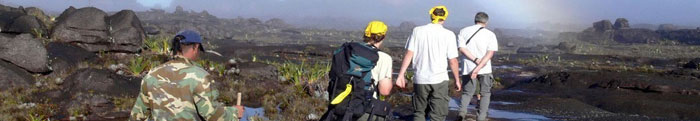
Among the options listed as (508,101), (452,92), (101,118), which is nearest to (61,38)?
(101,118)

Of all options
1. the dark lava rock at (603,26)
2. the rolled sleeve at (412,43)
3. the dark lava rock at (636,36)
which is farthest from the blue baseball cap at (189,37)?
the dark lava rock at (603,26)

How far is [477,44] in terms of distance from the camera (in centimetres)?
916

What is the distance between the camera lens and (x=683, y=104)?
14.7 meters

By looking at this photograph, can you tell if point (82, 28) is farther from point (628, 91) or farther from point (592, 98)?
point (628, 91)

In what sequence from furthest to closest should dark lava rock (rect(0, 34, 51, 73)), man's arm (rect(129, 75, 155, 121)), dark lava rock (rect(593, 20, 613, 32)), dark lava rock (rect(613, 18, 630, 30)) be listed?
dark lava rock (rect(613, 18, 630, 30)), dark lava rock (rect(593, 20, 613, 32)), dark lava rock (rect(0, 34, 51, 73)), man's arm (rect(129, 75, 155, 121))

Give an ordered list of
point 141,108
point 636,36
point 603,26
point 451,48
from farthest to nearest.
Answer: point 603,26, point 636,36, point 451,48, point 141,108

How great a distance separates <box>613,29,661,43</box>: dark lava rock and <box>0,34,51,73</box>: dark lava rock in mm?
101306

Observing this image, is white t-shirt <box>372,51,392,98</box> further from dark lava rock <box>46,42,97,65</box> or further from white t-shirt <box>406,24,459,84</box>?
dark lava rock <box>46,42,97,65</box>

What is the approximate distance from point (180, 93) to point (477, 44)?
549 cm

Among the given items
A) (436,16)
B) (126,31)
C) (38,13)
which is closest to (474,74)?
(436,16)

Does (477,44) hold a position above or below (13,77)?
above

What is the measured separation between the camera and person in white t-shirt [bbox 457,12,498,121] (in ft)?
29.6

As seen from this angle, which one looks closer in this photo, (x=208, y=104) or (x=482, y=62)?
(x=208, y=104)

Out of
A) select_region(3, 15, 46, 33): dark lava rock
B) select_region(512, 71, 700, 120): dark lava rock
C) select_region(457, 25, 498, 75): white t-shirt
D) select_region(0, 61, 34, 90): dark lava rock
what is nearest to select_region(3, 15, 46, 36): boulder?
select_region(3, 15, 46, 33): dark lava rock
